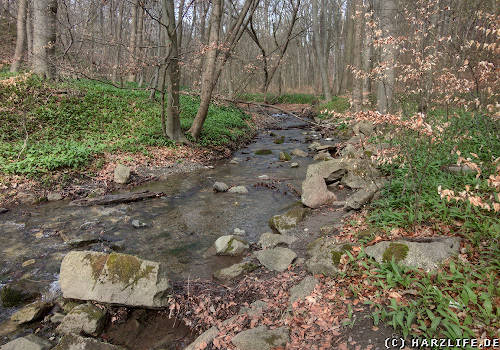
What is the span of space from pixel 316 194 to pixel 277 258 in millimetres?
2734

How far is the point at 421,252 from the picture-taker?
3.72m

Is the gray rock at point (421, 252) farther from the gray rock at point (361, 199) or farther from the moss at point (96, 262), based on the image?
the moss at point (96, 262)

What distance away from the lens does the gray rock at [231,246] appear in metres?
5.75

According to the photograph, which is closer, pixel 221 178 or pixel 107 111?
pixel 221 178

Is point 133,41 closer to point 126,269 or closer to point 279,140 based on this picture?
point 279,140

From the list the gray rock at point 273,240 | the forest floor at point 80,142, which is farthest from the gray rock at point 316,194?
the forest floor at point 80,142

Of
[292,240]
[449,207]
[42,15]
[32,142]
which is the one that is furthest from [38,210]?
[42,15]

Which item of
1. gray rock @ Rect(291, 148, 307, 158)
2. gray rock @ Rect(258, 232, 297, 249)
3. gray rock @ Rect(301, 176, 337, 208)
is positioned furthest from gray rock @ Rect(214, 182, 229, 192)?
gray rock @ Rect(291, 148, 307, 158)

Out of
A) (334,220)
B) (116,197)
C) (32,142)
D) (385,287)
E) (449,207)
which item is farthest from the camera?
(32,142)

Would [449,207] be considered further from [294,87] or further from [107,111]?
[294,87]

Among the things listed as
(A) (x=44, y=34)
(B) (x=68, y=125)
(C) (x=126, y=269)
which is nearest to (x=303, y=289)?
(C) (x=126, y=269)

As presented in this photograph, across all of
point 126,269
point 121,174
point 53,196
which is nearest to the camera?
point 126,269

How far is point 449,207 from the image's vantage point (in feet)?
15.1

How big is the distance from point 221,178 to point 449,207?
22.6 ft
